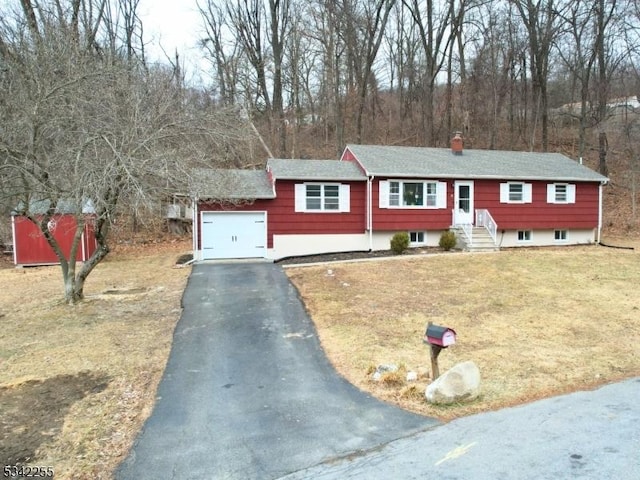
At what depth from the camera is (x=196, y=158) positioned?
32.4 ft

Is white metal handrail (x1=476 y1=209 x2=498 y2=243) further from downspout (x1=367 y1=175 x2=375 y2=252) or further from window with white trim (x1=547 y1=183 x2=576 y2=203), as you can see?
downspout (x1=367 y1=175 x2=375 y2=252)

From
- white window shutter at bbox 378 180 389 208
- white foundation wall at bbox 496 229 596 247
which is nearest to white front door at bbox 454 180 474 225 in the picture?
white foundation wall at bbox 496 229 596 247

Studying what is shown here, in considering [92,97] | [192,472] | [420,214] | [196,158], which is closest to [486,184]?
[420,214]

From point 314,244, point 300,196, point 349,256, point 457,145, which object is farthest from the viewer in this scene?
point 457,145

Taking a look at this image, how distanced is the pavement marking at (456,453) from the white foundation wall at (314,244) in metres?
13.6

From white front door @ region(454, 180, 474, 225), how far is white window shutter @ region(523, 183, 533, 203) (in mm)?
2488

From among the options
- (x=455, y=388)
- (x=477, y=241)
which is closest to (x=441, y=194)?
(x=477, y=241)

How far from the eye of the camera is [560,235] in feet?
65.8

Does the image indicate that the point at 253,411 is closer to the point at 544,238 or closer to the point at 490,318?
the point at 490,318

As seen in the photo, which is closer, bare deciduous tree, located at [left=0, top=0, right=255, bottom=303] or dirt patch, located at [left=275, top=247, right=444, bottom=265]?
bare deciduous tree, located at [left=0, top=0, right=255, bottom=303]

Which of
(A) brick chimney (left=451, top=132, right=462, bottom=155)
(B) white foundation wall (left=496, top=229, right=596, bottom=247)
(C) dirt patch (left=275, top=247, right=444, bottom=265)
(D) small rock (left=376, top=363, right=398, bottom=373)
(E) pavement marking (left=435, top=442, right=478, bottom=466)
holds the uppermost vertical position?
(A) brick chimney (left=451, top=132, right=462, bottom=155)

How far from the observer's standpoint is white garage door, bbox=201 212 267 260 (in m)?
16.9

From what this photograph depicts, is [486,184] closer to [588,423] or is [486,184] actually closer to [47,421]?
[588,423]

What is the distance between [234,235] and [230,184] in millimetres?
3230
